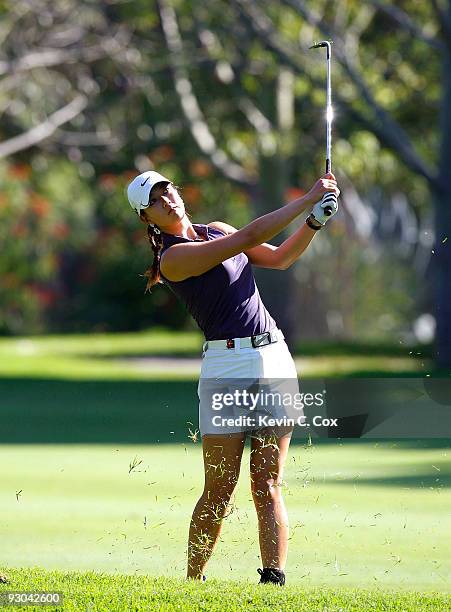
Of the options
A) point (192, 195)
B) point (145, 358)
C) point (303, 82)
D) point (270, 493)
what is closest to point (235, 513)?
point (270, 493)

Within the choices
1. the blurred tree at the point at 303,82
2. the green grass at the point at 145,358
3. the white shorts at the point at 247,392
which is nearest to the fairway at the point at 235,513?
the white shorts at the point at 247,392

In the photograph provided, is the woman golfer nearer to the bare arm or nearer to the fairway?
the bare arm

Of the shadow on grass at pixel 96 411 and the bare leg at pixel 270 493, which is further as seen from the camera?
the shadow on grass at pixel 96 411

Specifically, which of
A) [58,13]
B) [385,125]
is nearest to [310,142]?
[58,13]

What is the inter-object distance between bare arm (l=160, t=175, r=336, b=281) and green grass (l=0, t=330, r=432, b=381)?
13.2 meters

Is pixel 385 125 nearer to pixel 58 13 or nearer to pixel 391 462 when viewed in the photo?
pixel 391 462

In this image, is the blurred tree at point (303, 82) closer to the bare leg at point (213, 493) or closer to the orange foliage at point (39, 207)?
the orange foliage at point (39, 207)

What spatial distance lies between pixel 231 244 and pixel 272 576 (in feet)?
4.56

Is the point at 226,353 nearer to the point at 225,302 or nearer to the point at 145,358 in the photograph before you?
the point at 225,302

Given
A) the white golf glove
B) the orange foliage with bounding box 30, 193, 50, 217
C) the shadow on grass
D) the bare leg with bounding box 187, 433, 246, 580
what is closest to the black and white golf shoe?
the bare leg with bounding box 187, 433, 246, 580

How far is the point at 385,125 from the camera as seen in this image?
66.3ft

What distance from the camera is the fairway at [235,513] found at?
289 inches

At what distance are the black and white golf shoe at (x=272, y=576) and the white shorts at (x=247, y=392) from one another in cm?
58

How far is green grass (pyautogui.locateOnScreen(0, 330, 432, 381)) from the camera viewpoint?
2102 cm
